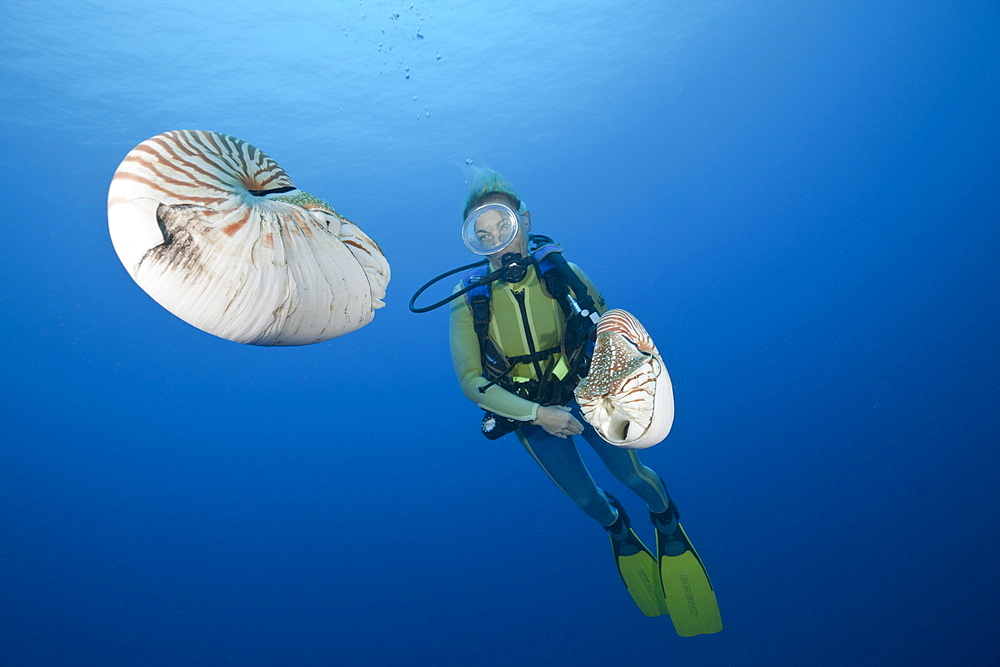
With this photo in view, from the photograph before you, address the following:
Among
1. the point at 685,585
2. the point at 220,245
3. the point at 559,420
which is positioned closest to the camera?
the point at 220,245

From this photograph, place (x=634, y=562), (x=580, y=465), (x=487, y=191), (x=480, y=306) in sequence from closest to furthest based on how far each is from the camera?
(x=480, y=306), (x=487, y=191), (x=580, y=465), (x=634, y=562)

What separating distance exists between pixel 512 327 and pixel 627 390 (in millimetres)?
1812

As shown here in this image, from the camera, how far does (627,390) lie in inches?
72.1

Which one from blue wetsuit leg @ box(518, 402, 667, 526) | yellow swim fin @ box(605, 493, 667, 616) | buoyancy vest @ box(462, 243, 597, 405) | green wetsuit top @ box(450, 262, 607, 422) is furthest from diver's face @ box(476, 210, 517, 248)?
yellow swim fin @ box(605, 493, 667, 616)

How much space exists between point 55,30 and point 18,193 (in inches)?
375

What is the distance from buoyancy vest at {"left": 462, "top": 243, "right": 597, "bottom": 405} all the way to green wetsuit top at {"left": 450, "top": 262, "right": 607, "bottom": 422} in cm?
3

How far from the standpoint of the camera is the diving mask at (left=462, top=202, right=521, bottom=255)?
3359 mm

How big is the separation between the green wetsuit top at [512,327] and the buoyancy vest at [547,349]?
32mm

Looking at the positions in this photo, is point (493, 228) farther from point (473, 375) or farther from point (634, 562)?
point (634, 562)

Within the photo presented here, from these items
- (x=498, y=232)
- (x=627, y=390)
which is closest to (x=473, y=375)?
(x=498, y=232)

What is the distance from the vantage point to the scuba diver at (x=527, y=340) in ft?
10.5

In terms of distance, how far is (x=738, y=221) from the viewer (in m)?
47.3

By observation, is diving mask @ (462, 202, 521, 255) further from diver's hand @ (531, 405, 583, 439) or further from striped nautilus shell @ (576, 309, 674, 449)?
striped nautilus shell @ (576, 309, 674, 449)

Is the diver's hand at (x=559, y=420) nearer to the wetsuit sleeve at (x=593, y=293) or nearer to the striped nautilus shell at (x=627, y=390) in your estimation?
the wetsuit sleeve at (x=593, y=293)
